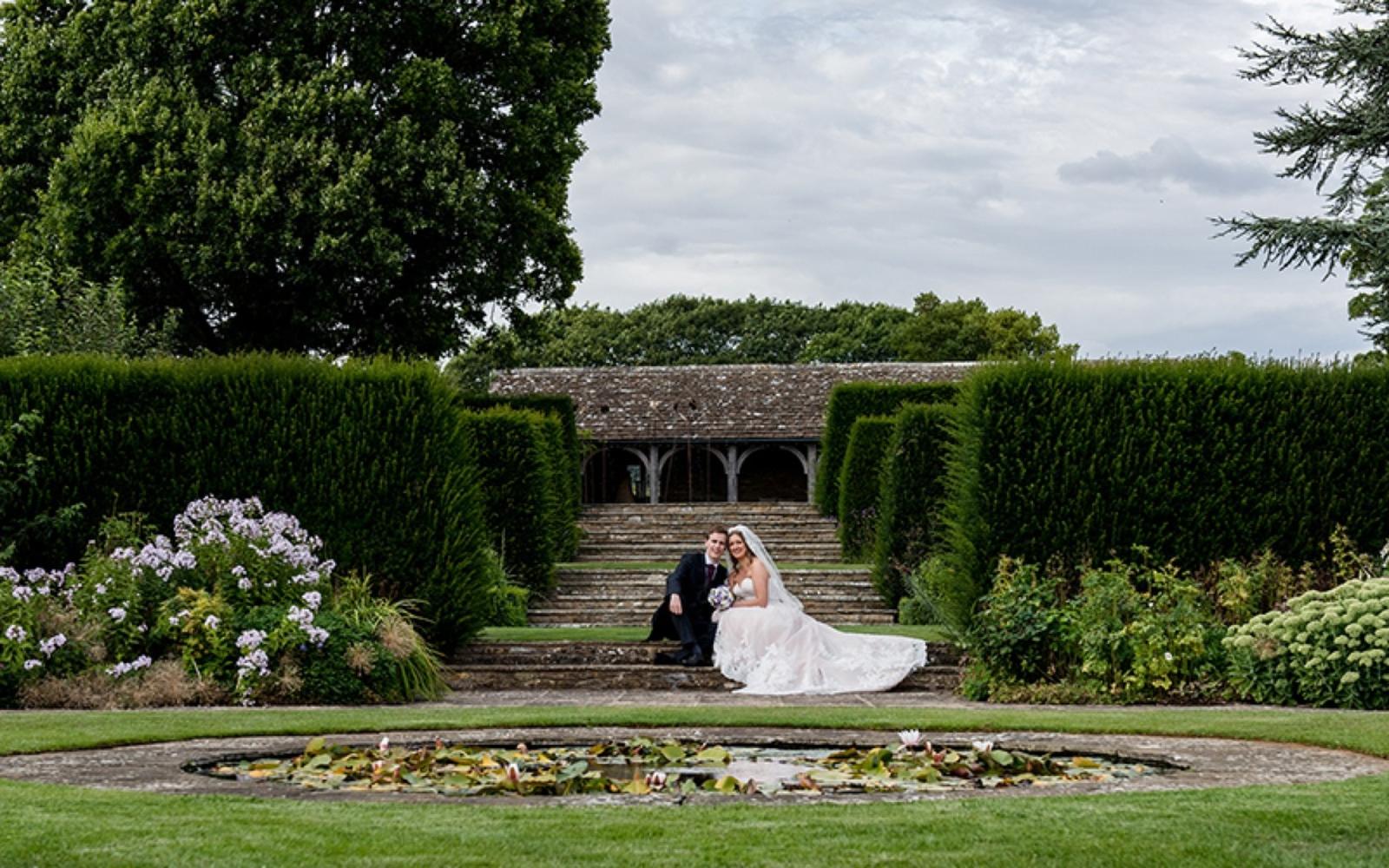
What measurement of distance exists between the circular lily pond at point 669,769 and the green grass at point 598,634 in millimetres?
6435

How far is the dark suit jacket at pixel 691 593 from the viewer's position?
1494 centimetres

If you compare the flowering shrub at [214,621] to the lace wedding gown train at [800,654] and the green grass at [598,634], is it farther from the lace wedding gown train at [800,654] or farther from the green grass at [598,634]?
the lace wedding gown train at [800,654]

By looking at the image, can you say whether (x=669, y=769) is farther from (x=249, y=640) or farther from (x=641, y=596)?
(x=641, y=596)

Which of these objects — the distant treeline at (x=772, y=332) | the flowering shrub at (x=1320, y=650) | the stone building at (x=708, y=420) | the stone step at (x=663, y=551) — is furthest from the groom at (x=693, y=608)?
the distant treeline at (x=772, y=332)

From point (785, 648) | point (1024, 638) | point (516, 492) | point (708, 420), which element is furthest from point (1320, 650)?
point (708, 420)

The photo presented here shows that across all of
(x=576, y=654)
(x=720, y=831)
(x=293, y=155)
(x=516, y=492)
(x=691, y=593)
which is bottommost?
(x=576, y=654)

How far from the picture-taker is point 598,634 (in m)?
17.2

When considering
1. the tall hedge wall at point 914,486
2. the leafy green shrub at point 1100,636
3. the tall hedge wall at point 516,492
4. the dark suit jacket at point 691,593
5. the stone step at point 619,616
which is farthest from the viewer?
the tall hedge wall at point 516,492

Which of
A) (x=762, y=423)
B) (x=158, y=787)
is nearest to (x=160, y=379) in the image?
(x=158, y=787)

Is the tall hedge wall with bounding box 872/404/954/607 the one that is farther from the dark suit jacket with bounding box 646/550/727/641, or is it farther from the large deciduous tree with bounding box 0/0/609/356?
the large deciduous tree with bounding box 0/0/609/356

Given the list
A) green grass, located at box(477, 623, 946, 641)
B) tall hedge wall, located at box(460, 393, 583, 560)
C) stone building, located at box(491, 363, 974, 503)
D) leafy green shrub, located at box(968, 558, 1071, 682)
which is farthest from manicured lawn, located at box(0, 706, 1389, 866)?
stone building, located at box(491, 363, 974, 503)

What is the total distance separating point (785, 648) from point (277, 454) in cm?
500

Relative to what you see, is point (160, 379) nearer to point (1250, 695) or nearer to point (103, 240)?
point (1250, 695)

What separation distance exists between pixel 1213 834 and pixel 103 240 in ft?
80.2
